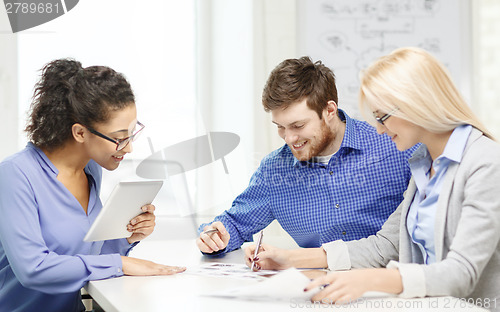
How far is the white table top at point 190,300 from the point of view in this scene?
109 centimetres

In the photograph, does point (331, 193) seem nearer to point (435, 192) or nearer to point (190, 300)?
point (435, 192)

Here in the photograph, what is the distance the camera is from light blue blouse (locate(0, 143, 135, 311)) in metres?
1.39

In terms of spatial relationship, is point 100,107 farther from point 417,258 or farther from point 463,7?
point 463,7

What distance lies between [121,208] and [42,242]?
0.70 ft

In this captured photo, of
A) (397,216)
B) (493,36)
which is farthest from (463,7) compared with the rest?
(397,216)

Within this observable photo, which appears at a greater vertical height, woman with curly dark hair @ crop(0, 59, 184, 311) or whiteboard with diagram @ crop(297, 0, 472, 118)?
whiteboard with diagram @ crop(297, 0, 472, 118)

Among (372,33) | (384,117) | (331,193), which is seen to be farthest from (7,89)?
(384,117)

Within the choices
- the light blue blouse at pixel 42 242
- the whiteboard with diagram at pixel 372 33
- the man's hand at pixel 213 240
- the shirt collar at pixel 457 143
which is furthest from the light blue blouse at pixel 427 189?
the whiteboard with diagram at pixel 372 33

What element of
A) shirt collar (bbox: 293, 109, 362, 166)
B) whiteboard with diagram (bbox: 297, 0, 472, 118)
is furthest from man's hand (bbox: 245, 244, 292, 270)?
whiteboard with diagram (bbox: 297, 0, 472, 118)

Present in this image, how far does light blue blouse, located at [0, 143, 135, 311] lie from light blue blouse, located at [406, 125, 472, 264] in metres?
0.78

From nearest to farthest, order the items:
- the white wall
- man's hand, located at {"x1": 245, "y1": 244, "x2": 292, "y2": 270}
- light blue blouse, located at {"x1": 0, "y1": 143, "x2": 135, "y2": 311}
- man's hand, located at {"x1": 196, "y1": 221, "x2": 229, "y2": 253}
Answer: light blue blouse, located at {"x1": 0, "y1": 143, "x2": 135, "y2": 311}
man's hand, located at {"x1": 245, "y1": 244, "x2": 292, "y2": 270}
man's hand, located at {"x1": 196, "y1": 221, "x2": 229, "y2": 253}
the white wall

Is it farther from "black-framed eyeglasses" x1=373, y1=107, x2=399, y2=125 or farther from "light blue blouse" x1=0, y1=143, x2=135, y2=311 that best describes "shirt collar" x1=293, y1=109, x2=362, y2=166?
"light blue blouse" x1=0, y1=143, x2=135, y2=311

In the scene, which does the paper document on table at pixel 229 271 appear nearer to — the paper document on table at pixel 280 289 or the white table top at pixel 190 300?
the white table top at pixel 190 300

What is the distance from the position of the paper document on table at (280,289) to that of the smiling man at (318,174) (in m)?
0.65
